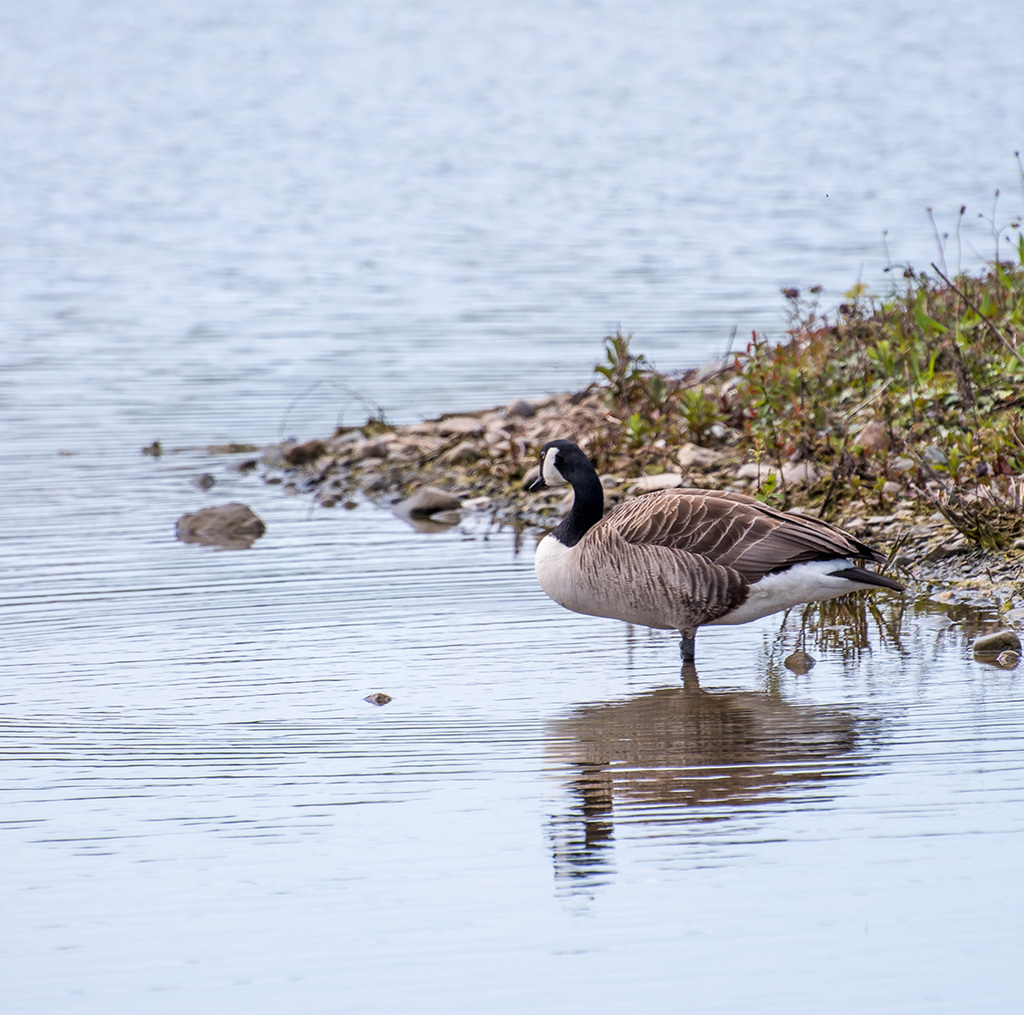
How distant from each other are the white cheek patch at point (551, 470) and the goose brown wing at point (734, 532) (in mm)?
600

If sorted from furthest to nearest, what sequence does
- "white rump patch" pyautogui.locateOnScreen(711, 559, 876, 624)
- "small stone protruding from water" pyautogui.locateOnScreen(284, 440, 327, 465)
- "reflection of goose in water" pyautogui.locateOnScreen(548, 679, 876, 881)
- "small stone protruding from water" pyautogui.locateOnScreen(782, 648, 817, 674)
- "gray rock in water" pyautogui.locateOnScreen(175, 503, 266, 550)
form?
1. "small stone protruding from water" pyautogui.locateOnScreen(284, 440, 327, 465)
2. "gray rock in water" pyautogui.locateOnScreen(175, 503, 266, 550)
3. "small stone protruding from water" pyautogui.locateOnScreen(782, 648, 817, 674)
4. "white rump patch" pyautogui.locateOnScreen(711, 559, 876, 624)
5. "reflection of goose in water" pyautogui.locateOnScreen(548, 679, 876, 881)

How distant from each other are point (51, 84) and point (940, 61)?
2879 centimetres

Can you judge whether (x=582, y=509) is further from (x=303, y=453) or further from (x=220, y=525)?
(x=303, y=453)

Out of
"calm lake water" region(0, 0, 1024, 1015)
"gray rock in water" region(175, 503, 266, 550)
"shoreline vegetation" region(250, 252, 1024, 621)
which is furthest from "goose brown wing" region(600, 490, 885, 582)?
"gray rock in water" region(175, 503, 266, 550)

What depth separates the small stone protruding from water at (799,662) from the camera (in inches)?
323

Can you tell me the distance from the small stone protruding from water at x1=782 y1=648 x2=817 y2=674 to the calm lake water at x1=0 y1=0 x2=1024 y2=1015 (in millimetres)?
70

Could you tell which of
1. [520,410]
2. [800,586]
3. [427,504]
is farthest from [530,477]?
[800,586]

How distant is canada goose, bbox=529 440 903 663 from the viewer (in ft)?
26.1

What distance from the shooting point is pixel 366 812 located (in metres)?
6.31

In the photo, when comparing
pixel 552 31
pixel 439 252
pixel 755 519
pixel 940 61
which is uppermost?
pixel 552 31

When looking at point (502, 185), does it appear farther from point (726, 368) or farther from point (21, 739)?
point (21, 739)

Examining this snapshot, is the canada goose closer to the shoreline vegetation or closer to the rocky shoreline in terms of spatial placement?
the rocky shoreline

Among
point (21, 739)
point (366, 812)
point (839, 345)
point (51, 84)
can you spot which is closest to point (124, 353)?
point (839, 345)

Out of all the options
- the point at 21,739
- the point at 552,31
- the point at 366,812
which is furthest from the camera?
the point at 552,31
